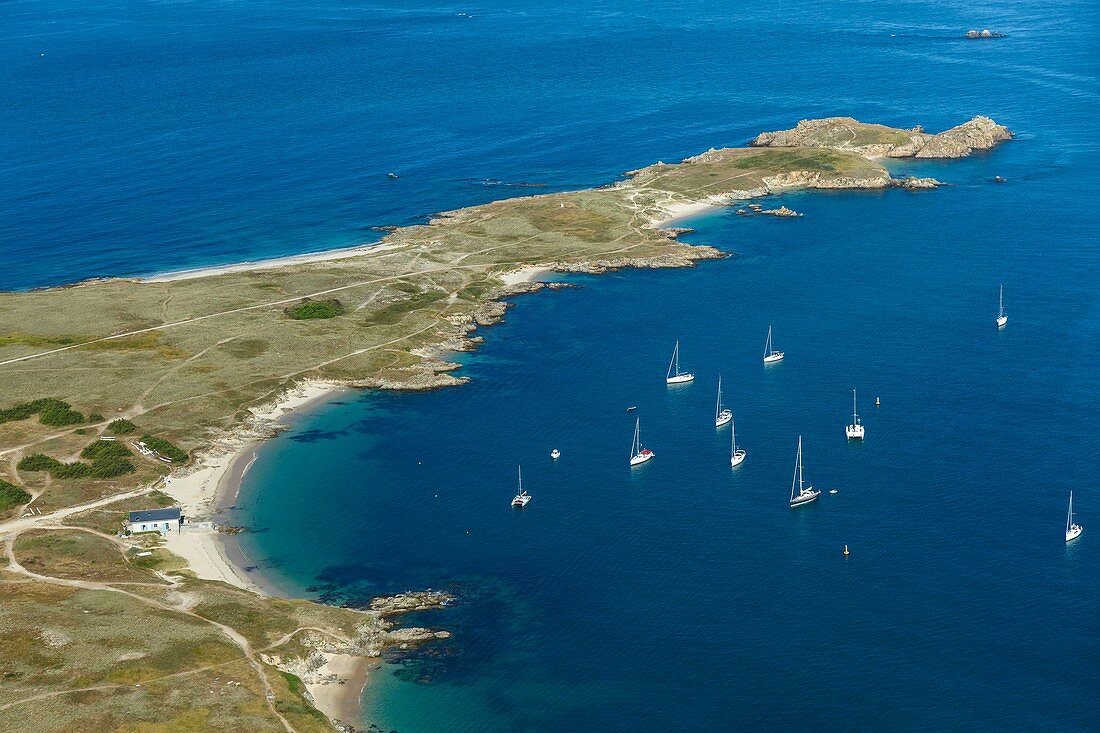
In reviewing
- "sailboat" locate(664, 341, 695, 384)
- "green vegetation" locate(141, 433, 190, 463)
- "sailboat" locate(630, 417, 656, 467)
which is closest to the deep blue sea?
"sailboat" locate(630, 417, 656, 467)

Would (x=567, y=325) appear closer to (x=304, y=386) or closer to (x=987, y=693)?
(x=304, y=386)

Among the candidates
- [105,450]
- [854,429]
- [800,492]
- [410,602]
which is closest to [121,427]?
[105,450]

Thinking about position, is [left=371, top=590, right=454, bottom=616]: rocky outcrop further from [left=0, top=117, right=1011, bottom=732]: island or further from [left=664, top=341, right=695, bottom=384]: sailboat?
[left=664, top=341, right=695, bottom=384]: sailboat

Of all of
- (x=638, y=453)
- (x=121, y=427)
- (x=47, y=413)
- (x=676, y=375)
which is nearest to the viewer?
(x=638, y=453)

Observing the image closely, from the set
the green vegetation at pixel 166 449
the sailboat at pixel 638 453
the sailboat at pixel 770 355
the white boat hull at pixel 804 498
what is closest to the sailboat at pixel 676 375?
the sailboat at pixel 770 355

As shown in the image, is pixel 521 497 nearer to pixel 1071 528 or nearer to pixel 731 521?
pixel 731 521
